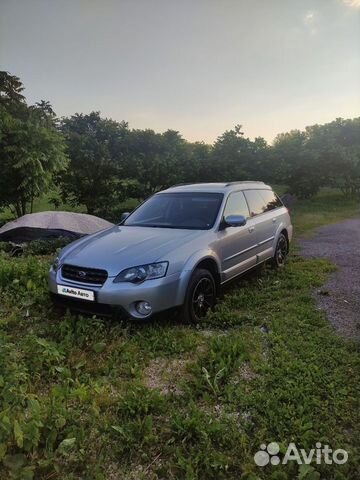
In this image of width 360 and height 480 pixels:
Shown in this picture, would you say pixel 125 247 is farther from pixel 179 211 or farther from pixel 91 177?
pixel 91 177

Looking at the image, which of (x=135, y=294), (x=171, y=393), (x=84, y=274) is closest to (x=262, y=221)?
(x=135, y=294)

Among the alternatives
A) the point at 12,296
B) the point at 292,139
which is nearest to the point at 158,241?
the point at 12,296

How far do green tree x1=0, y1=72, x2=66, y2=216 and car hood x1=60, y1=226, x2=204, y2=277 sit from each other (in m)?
6.44

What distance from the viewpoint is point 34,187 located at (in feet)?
34.4

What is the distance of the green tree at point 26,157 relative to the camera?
1001 cm

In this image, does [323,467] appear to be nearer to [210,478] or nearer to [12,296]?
[210,478]

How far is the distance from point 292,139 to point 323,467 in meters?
19.4

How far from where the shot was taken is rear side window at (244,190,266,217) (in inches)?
222

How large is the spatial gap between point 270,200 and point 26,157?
22.0ft

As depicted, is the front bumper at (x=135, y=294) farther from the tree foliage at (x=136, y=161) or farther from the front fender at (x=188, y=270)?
the tree foliage at (x=136, y=161)

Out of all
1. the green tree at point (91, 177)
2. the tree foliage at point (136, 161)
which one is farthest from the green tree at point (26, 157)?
the green tree at point (91, 177)

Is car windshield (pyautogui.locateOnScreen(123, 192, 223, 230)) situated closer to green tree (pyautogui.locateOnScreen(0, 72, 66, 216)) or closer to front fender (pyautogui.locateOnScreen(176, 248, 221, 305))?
front fender (pyautogui.locateOnScreen(176, 248, 221, 305))

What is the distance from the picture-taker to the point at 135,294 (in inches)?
142

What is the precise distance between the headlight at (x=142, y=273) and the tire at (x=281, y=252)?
10.3 feet
